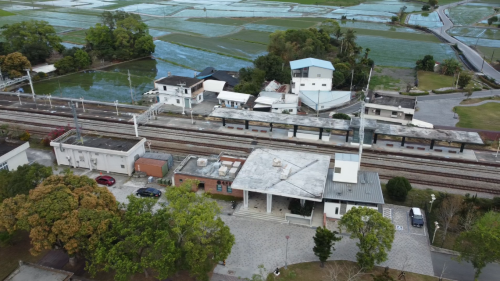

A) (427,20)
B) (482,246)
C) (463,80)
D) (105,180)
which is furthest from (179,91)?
(427,20)

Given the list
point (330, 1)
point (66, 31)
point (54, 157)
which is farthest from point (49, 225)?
point (330, 1)

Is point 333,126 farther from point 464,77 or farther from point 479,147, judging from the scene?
point 464,77

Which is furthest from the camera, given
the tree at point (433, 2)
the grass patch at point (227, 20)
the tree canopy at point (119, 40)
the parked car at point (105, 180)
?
the tree at point (433, 2)

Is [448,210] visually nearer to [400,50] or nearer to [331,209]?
[331,209]

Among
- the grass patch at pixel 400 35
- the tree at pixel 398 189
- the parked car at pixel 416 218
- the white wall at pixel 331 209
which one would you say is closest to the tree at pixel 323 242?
the white wall at pixel 331 209

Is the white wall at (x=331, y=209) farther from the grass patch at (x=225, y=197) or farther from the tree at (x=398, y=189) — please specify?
the grass patch at (x=225, y=197)

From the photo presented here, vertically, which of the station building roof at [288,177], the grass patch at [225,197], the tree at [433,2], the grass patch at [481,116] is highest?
the tree at [433,2]
